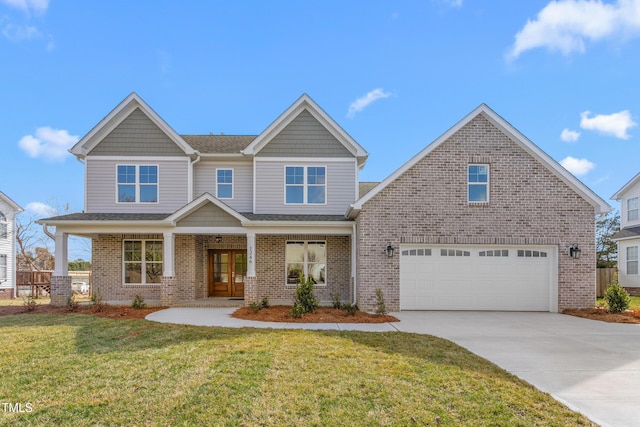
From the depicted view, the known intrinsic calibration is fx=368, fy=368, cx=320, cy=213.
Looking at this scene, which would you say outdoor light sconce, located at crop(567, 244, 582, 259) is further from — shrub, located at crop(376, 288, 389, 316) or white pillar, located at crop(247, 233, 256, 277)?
white pillar, located at crop(247, 233, 256, 277)

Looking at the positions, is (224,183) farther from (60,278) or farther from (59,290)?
(59,290)

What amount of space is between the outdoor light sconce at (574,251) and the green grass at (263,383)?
7.31m

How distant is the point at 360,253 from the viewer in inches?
468

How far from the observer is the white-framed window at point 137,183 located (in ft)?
47.3

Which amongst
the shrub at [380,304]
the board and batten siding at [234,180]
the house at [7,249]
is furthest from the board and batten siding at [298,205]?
the house at [7,249]

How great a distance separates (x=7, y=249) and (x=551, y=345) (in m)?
27.1

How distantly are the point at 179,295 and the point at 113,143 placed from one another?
6498 mm

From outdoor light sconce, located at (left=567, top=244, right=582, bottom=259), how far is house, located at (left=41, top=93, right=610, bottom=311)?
0.22ft

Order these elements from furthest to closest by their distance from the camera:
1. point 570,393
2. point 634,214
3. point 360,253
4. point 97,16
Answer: point 634,214, point 97,16, point 360,253, point 570,393

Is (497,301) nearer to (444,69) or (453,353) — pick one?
(453,353)

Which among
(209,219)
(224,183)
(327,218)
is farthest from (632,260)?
(209,219)

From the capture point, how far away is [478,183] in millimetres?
12164

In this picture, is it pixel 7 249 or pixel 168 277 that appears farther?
pixel 7 249

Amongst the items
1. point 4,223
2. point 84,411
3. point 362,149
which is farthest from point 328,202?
point 4,223
